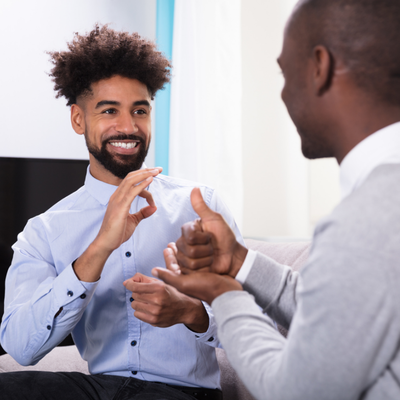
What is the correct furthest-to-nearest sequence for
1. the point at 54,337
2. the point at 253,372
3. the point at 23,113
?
the point at 23,113 → the point at 54,337 → the point at 253,372

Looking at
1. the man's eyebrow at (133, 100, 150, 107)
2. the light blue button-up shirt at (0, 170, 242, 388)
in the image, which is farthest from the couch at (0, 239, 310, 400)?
the man's eyebrow at (133, 100, 150, 107)

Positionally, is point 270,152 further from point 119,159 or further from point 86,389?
point 86,389

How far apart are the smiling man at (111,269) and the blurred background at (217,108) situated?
3.08ft

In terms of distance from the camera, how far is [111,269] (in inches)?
52.1

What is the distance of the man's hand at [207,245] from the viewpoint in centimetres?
81

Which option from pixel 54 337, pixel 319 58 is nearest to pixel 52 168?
pixel 54 337

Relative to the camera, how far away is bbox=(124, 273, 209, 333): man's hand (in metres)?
1.03

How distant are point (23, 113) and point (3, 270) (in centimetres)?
92

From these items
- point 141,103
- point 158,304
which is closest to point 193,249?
point 158,304

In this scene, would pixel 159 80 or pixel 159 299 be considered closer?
pixel 159 299

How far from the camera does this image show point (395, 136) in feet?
2.08

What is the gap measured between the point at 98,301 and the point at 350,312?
94cm

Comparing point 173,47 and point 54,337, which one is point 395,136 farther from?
point 173,47

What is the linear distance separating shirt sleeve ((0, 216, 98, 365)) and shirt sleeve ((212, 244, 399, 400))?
2.25ft
